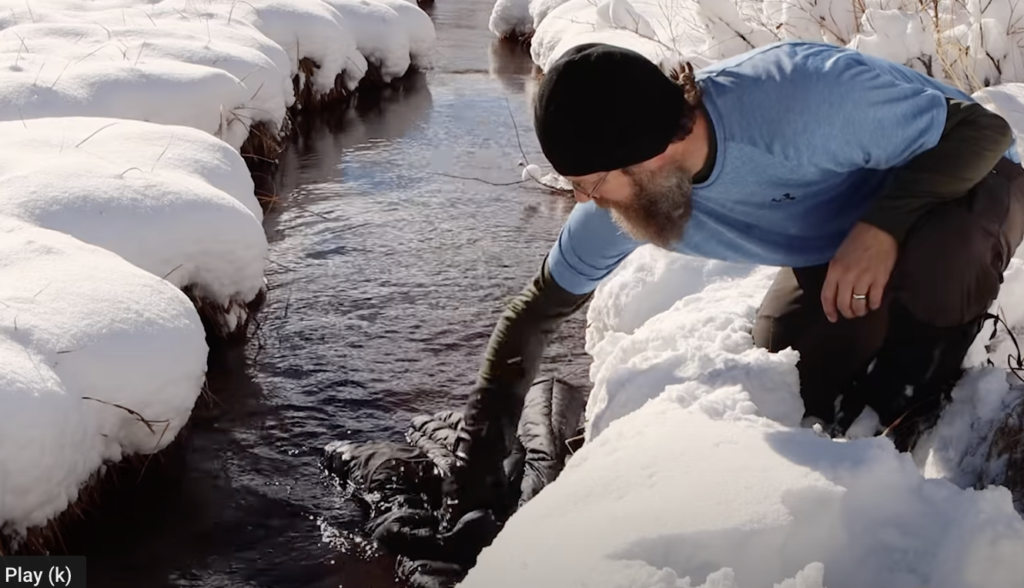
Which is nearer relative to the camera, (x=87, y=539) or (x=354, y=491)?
(x=87, y=539)

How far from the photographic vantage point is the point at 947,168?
1.91m

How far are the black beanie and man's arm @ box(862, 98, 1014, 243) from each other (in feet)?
1.60

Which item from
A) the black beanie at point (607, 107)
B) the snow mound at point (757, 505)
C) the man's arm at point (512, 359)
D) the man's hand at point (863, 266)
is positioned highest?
the black beanie at point (607, 107)

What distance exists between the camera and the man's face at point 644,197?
1905 millimetres

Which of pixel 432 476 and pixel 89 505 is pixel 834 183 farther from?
pixel 89 505

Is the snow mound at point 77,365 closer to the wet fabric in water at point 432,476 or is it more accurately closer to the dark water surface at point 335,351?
the dark water surface at point 335,351

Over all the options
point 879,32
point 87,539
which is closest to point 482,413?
point 87,539

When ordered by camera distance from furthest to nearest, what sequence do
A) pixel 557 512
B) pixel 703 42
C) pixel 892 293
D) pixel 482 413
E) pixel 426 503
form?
pixel 703 42 → pixel 426 503 → pixel 482 413 → pixel 892 293 → pixel 557 512

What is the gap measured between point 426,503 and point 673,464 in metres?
1.20

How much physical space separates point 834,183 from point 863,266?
0.64ft

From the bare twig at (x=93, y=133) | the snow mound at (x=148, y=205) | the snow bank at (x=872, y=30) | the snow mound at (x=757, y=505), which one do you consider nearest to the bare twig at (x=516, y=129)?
the snow bank at (x=872, y=30)

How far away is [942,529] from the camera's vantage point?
5.10ft

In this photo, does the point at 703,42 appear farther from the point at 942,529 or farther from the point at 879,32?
the point at 942,529

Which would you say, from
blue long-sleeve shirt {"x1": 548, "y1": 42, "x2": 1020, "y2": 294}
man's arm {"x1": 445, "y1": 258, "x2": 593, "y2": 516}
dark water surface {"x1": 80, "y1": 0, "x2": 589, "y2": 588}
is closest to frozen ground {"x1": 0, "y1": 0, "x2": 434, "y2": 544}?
dark water surface {"x1": 80, "y1": 0, "x2": 589, "y2": 588}
